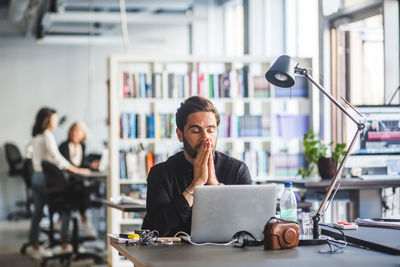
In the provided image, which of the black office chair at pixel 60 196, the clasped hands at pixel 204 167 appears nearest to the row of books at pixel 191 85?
the black office chair at pixel 60 196

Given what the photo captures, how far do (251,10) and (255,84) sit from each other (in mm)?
3134

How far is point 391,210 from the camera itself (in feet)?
18.4

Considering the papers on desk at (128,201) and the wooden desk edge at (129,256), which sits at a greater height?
the wooden desk edge at (129,256)

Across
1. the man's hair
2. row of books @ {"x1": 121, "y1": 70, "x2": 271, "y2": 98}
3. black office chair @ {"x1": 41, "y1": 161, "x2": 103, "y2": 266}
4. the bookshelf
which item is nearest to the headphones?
the man's hair

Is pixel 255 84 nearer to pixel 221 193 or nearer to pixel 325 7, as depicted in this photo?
pixel 325 7

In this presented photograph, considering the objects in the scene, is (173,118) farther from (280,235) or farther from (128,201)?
(280,235)

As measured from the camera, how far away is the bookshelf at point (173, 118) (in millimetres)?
6586

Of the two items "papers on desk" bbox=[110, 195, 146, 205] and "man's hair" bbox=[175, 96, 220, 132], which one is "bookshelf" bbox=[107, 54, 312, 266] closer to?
"papers on desk" bbox=[110, 195, 146, 205]

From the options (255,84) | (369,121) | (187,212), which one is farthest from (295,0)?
(187,212)

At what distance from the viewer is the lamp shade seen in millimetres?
2787

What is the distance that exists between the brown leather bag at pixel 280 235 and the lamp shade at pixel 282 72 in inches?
24.3

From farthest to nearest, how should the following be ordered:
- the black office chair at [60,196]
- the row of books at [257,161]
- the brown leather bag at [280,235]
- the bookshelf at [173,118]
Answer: the black office chair at [60,196] < the row of books at [257,161] < the bookshelf at [173,118] < the brown leather bag at [280,235]

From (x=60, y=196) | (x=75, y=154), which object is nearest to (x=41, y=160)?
(x=60, y=196)

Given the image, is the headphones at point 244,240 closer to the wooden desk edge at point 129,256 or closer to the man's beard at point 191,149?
the wooden desk edge at point 129,256
